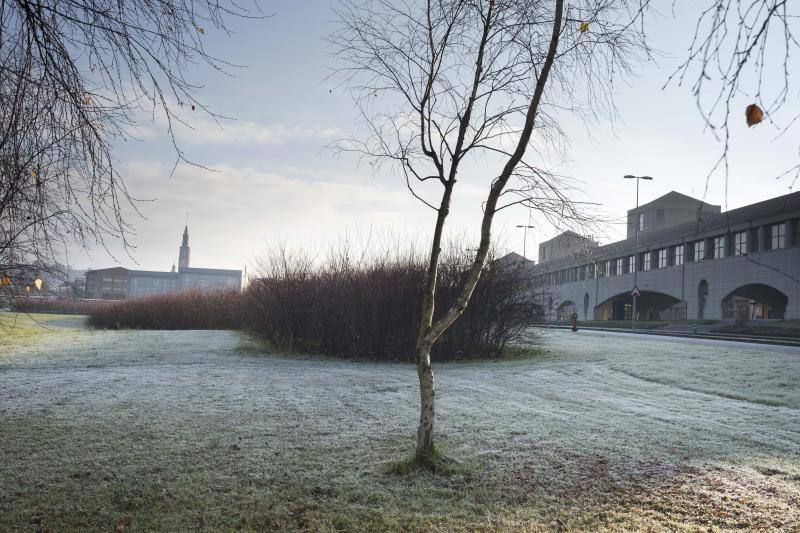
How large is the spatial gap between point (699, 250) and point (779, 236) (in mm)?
8130

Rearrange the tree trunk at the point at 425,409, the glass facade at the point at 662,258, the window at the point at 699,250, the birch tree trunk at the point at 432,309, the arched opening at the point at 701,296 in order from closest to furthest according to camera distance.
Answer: the birch tree trunk at the point at 432,309 < the tree trunk at the point at 425,409 < the window at the point at 699,250 < the arched opening at the point at 701,296 < the glass facade at the point at 662,258

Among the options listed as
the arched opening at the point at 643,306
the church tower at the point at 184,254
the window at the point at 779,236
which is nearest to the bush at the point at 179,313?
the window at the point at 779,236

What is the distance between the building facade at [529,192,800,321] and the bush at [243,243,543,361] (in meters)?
2.41

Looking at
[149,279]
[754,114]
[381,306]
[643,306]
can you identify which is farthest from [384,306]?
[149,279]

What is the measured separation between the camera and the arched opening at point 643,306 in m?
56.1

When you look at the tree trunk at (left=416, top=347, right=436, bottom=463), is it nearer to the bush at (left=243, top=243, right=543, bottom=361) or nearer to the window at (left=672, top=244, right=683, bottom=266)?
the bush at (left=243, top=243, right=543, bottom=361)

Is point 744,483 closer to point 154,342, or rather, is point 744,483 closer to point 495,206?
point 495,206

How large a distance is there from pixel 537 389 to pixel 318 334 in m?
8.28

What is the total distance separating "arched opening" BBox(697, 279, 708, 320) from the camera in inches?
1772

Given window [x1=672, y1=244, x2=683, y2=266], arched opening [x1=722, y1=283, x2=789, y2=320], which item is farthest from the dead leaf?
window [x1=672, y1=244, x2=683, y2=266]

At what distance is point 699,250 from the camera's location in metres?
45.5

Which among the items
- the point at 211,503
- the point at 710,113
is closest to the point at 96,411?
the point at 211,503

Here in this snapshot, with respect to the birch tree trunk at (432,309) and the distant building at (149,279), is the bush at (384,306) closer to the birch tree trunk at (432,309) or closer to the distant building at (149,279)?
the birch tree trunk at (432,309)

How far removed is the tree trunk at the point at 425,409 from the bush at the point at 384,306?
1073cm
